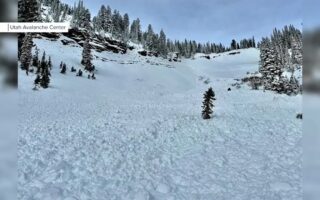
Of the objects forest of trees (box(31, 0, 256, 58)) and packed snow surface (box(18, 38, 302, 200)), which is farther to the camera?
forest of trees (box(31, 0, 256, 58))

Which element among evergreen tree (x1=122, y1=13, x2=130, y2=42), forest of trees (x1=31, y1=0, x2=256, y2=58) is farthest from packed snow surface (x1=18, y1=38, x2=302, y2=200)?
evergreen tree (x1=122, y1=13, x2=130, y2=42)

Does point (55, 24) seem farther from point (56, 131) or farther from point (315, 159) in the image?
point (56, 131)

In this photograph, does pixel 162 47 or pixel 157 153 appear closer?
pixel 157 153

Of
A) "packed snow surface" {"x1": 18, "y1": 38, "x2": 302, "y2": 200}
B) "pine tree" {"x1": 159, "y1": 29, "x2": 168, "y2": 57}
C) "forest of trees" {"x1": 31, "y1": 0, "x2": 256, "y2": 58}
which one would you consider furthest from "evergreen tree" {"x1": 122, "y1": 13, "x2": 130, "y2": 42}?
"packed snow surface" {"x1": 18, "y1": 38, "x2": 302, "y2": 200}

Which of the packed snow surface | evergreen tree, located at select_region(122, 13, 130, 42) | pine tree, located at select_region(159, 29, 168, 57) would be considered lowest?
the packed snow surface

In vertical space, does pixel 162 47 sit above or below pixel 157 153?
above

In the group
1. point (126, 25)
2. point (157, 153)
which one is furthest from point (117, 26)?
point (157, 153)

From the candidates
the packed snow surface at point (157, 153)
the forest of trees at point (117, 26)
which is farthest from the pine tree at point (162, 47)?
the packed snow surface at point (157, 153)

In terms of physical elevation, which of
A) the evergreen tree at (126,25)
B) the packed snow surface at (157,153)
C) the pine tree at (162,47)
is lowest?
the packed snow surface at (157,153)

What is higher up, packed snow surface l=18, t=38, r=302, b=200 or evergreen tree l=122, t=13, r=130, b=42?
evergreen tree l=122, t=13, r=130, b=42

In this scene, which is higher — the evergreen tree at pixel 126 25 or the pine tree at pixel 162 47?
the evergreen tree at pixel 126 25

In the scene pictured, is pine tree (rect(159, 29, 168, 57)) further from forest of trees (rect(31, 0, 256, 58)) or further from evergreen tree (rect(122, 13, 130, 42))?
evergreen tree (rect(122, 13, 130, 42))

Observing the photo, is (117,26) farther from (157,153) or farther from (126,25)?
(157,153)

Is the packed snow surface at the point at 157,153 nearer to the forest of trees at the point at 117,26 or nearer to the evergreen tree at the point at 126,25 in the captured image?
the forest of trees at the point at 117,26
